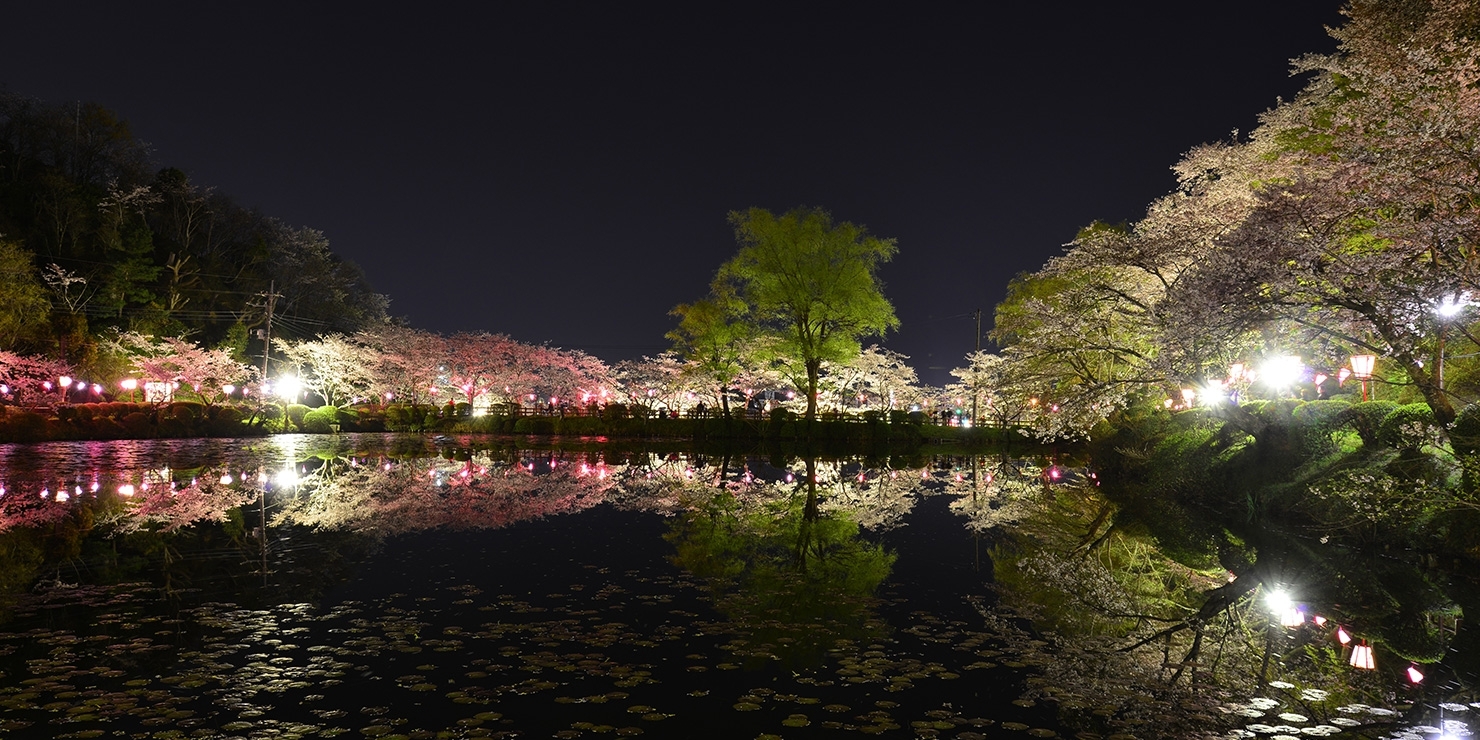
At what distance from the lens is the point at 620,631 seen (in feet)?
26.0

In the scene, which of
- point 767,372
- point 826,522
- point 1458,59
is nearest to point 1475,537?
point 1458,59

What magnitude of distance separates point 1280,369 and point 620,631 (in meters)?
17.8

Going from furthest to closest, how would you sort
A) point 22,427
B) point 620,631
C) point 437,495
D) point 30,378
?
point 30,378, point 22,427, point 437,495, point 620,631

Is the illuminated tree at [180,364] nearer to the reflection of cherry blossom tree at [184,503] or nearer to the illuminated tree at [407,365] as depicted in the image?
the illuminated tree at [407,365]

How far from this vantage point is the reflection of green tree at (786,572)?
26.2 feet

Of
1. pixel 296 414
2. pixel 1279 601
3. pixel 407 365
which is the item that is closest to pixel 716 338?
pixel 407 365

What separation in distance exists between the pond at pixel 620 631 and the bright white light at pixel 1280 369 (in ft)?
20.3

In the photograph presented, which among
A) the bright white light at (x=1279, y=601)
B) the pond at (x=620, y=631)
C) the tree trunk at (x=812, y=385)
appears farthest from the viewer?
the tree trunk at (x=812, y=385)

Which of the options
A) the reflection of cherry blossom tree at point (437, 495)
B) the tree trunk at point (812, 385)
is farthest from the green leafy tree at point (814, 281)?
the reflection of cherry blossom tree at point (437, 495)

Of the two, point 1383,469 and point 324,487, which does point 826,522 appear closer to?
point 1383,469

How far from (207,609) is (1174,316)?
15.9 meters

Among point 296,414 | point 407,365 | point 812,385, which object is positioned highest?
point 407,365

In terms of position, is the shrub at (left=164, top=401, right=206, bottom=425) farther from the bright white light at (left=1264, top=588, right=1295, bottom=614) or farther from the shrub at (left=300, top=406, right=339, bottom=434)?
the bright white light at (left=1264, top=588, right=1295, bottom=614)

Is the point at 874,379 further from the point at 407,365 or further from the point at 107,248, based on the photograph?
the point at 107,248
